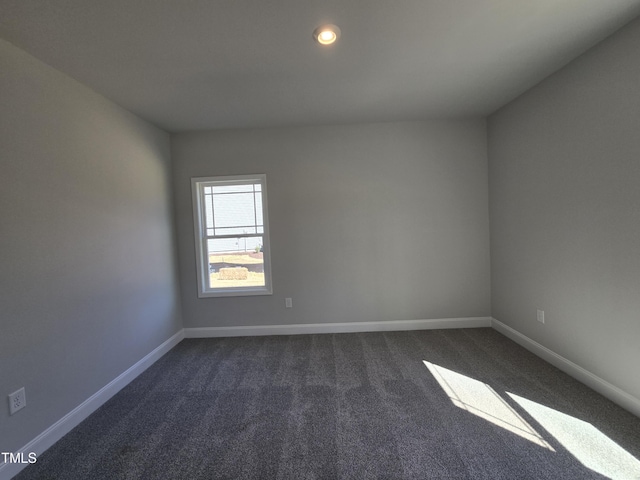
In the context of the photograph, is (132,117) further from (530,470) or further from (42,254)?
(530,470)

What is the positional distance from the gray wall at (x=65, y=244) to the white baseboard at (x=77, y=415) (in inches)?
1.8

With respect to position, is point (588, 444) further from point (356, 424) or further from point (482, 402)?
point (356, 424)

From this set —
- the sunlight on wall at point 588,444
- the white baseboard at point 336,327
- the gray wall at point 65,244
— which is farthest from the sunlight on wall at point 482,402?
the gray wall at point 65,244

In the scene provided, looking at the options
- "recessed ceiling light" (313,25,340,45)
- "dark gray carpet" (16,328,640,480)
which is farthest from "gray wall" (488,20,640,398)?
"recessed ceiling light" (313,25,340,45)

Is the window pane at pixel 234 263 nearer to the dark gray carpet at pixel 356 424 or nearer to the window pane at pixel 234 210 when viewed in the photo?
the window pane at pixel 234 210

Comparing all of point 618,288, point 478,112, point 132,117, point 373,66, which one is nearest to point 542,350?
point 618,288

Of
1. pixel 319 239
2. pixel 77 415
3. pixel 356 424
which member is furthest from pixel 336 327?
pixel 77 415

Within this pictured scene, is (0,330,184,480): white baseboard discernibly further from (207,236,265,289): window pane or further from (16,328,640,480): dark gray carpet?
(207,236,265,289): window pane

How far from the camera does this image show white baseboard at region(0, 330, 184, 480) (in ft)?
5.27

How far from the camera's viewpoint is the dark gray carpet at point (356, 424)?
1547mm

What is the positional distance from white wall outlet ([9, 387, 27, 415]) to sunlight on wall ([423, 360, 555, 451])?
278 cm

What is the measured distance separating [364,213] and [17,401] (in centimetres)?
320

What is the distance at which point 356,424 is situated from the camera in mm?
1876

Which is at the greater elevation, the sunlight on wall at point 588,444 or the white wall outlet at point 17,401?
the white wall outlet at point 17,401
